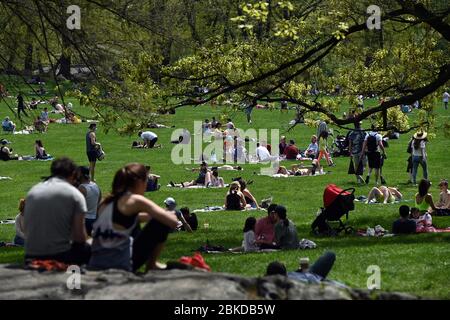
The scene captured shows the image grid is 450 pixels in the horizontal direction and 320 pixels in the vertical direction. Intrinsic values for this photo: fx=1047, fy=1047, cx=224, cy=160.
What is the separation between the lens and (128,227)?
9.80m

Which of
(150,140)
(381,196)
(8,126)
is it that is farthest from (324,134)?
(8,126)

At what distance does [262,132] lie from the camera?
47.8m

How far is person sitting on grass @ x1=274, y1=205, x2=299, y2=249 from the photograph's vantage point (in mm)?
18172

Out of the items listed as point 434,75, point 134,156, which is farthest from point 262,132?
point 434,75

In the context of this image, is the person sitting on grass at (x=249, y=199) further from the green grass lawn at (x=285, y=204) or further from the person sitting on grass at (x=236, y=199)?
the green grass lawn at (x=285, y=204)

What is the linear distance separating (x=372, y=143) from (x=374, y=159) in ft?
3.10

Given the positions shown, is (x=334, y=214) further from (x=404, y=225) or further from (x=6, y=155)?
(x=6, y=155)

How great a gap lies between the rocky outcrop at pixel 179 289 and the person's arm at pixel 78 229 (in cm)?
93

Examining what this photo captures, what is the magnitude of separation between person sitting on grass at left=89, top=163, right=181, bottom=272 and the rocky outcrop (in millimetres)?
486

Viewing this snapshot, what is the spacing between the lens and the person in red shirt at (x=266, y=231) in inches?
722

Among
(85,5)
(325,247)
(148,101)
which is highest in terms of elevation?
(85,5)
